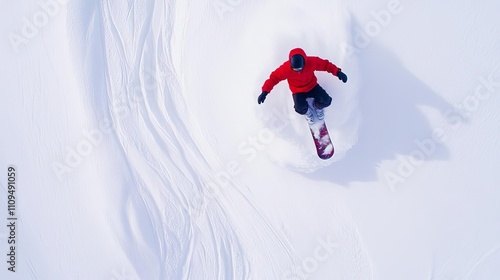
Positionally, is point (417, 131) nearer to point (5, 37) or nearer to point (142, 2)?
point (142, 2)

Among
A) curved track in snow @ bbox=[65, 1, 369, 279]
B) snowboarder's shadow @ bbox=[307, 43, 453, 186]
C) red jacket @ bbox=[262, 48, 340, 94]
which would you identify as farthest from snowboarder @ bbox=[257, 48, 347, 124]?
curved track in snow @ bbox=[65, 1, 369, 279]

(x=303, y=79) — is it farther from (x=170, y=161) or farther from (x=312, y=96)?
(x=170, y=161)

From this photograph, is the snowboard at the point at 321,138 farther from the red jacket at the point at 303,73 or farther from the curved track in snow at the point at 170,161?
the curved track in snow at the point at 170,161

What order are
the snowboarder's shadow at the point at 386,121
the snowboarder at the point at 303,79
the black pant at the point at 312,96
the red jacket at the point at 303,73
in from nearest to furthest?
1. the snowboarder at the point at 303,79
2. the red jacket at the point at 303,73
3. the black pant at the point at 312,96
4. the snowboarder's shadow at the point at 386,121

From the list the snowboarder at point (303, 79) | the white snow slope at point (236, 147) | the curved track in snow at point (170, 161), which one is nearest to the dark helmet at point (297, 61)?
the snowboarder at point (303, 79)

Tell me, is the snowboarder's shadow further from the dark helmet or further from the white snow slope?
the dark helmet

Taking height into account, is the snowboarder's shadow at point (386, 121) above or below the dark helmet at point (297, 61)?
below

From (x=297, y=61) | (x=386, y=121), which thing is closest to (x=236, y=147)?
(x=297, y=61)
